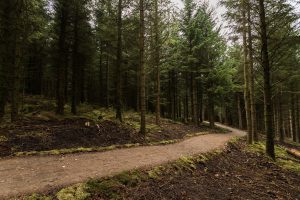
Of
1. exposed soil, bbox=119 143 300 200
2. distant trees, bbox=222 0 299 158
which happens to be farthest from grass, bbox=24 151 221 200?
distant trees, bbox=222 0 299 158

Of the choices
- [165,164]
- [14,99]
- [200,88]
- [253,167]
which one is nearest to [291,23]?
[253,167]

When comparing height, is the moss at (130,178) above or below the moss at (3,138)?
below

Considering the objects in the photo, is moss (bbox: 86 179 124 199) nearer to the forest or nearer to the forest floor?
the forest

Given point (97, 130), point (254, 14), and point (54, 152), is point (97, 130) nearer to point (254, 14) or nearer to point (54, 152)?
point (54, 152)

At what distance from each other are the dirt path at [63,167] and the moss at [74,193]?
1.29 feet

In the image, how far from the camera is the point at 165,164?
28.2ft

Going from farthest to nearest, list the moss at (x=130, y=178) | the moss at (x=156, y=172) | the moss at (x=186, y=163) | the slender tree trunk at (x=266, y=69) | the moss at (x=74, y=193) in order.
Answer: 1. the slender tree trunk at (x=266, y=69)
2. the moss at (x=186, y=163)
3. the moss at (x=156, y=172)
4. the moss at (x=130, y=178)
5. the moss at (x=74, y=193)

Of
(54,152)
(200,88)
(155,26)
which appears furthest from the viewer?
(200,88)

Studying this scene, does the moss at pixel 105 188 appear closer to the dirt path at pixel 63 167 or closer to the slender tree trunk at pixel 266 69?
the dirt path at pixel 63 167

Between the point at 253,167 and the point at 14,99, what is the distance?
476 inches

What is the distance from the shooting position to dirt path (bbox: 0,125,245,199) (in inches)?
235

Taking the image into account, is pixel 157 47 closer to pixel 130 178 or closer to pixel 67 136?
pixel 67 136

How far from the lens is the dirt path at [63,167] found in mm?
5980

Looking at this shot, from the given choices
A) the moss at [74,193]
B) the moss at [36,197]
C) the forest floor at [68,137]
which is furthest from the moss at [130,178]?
the forest floor at [68,137]
